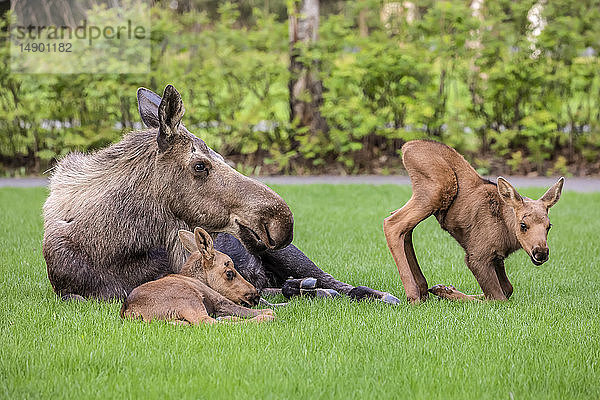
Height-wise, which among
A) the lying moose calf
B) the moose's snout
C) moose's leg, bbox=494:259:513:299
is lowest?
moose's leg, bbox=494:259:513:299

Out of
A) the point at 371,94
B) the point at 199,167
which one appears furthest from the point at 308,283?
the point at 371,94

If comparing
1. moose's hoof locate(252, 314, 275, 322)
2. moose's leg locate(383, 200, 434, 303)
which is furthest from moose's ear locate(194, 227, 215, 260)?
moose's leg locate(383, 200, 434, 303)

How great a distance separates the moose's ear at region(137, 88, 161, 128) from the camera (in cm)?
625

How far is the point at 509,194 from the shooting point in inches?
237

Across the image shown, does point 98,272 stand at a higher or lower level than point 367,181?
higher

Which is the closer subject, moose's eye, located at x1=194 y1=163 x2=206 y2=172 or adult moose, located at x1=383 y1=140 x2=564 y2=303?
moose's eye, located at x1=194 y1=163 x2=206 y2=172

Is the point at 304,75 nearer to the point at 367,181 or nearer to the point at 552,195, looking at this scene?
the point at 367,181

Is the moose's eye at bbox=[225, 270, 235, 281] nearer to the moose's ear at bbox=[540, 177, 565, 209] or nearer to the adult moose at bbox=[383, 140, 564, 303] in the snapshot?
the adult moose at bbox=[383, 140, 564, 303]

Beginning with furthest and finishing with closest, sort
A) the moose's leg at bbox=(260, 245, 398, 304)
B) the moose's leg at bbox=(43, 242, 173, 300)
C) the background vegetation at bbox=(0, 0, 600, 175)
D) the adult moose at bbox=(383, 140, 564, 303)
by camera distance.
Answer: the background vegetation at bbox=(0, 0, 600, 175)
the moose's leg at bbox=(260, 245, 398, 304)
the adult moose at bbox=(383, 140, 564, 303)
the moose's leg at bbox=(43, 242, 173, 300)

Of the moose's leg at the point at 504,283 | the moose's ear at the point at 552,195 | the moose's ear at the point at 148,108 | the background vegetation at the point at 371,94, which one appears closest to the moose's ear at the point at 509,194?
the moose's ear at the point at 552,195

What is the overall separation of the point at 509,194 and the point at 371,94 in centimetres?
919

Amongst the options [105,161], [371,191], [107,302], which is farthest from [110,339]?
[371,191]

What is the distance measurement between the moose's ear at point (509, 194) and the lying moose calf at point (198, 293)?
1.79 meters

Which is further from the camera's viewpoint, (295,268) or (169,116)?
(295,268)
